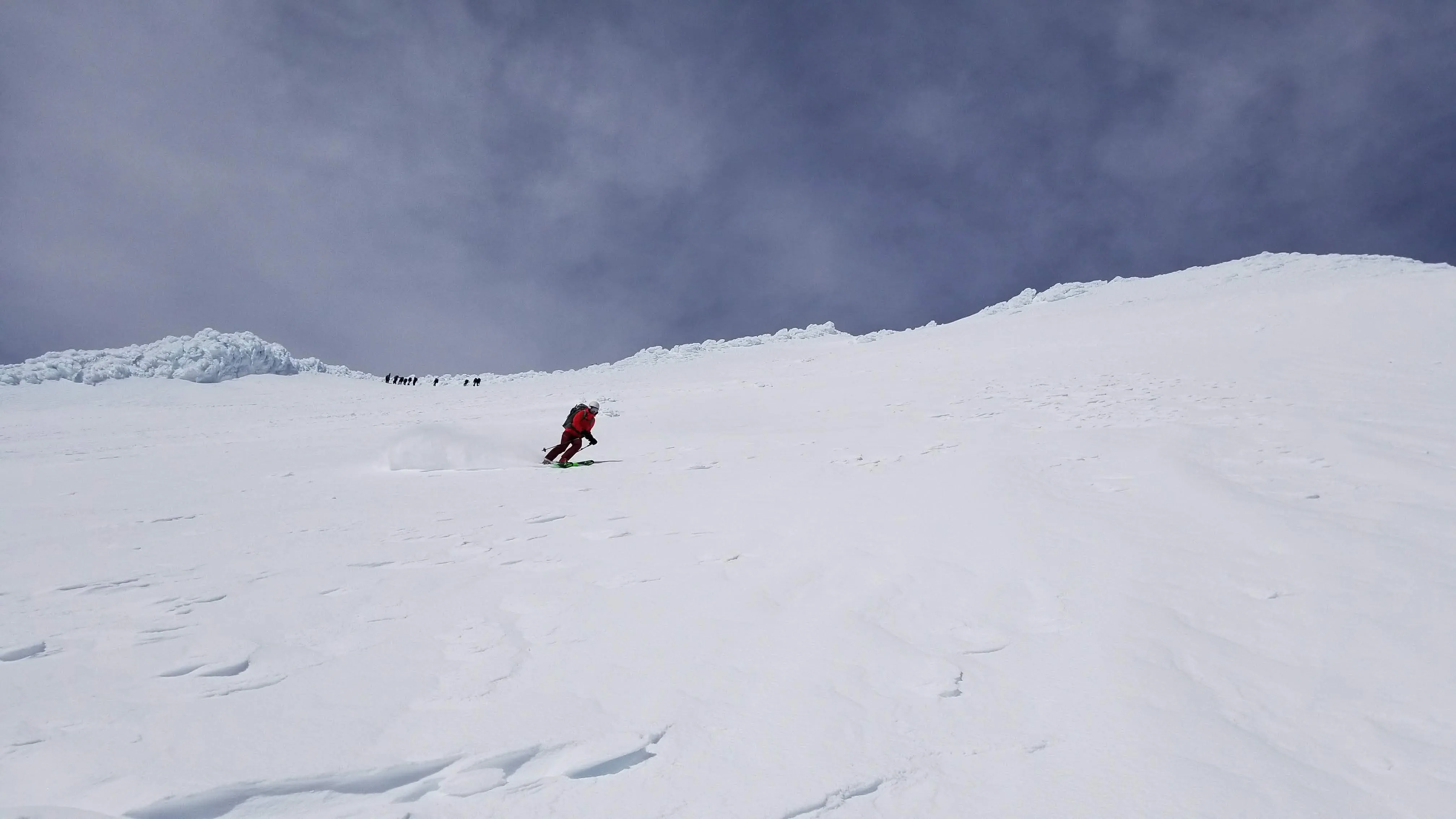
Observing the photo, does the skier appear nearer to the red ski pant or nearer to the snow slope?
the red ski pant

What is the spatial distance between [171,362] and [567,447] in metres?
38.1

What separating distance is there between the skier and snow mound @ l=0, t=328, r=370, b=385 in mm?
36208

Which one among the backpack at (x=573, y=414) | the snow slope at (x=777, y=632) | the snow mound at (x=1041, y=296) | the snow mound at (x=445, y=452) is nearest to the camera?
the snow slope at (x=777, y=632)

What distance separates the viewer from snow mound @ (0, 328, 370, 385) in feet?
105

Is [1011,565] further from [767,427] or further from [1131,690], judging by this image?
[767,427]

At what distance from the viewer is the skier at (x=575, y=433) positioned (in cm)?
1013

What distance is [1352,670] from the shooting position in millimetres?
2693

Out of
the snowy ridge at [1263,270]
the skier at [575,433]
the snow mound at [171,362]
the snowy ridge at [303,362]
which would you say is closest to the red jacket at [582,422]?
the skier at [575,433]

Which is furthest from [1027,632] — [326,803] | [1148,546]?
[326,803]

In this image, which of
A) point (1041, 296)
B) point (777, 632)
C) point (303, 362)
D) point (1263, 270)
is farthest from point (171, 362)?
point (1263, 270)

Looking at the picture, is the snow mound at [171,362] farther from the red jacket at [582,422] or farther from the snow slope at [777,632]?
the red jacket at [582,422]

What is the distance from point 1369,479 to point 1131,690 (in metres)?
4.92

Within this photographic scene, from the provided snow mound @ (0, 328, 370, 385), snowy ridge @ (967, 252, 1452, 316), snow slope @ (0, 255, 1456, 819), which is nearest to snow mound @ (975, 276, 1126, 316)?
snowy ridge @ (967, 252, 1452, 316)

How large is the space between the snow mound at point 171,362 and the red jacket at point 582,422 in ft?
119
